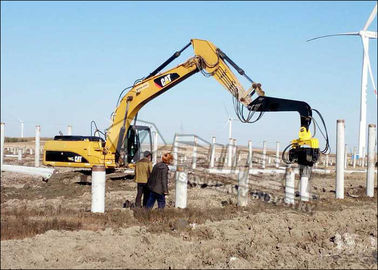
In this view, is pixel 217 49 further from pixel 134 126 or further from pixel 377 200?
pixel 377 200

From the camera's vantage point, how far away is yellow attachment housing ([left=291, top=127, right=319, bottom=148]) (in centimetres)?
1470

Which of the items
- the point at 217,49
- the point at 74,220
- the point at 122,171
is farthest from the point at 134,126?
the point at 74,220

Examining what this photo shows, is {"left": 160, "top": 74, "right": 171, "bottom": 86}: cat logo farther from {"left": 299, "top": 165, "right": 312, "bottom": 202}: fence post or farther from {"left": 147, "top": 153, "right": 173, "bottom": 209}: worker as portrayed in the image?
{"left": 147, "top": 153, "right": 173, "bottom": 209}: worker

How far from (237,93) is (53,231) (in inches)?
378

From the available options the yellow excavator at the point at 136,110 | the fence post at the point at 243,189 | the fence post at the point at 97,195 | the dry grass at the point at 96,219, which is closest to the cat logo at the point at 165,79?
the yellow excavator at the point at 136,110

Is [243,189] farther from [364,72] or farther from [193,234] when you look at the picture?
[364,72]

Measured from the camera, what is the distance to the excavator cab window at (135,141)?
21.0 meters

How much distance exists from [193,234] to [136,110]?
10943mm

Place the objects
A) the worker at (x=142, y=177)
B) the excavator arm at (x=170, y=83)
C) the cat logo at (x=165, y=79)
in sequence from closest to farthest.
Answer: the worker at (x=142, y=177)
the excavator arm at (x=170, y=83)
the cat logo at (x=165, y=79)

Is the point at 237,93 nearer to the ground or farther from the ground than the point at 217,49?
nearer to the ground

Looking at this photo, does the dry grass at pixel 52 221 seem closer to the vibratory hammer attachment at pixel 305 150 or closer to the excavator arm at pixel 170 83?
the vibratory hammer attachment at pixel 305 150

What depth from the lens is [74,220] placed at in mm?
10141

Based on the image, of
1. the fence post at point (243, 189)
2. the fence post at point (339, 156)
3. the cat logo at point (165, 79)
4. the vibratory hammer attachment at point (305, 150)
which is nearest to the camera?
the fence post at point (243, 189)

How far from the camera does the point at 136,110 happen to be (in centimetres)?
2044
